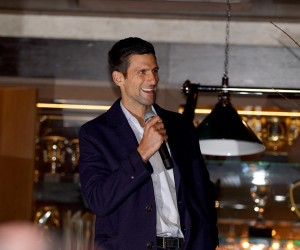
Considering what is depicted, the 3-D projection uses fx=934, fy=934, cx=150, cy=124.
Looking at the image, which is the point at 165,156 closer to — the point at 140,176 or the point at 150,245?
the point at 140,176

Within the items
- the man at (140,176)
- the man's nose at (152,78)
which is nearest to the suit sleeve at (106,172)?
the man at (140,176)

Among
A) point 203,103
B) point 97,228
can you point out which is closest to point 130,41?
point 97,228

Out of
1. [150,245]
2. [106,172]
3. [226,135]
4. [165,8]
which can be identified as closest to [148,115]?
[106,172]

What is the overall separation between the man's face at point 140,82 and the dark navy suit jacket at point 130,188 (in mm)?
62

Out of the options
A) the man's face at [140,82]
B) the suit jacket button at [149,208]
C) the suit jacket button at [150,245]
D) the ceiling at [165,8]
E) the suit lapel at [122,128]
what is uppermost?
the ceiling at [165,8]

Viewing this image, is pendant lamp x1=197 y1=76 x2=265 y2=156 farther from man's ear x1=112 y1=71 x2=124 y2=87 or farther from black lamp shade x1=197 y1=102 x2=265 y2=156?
man's ear x1=112 y1=71 x2=124 y2=87

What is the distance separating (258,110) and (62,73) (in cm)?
123

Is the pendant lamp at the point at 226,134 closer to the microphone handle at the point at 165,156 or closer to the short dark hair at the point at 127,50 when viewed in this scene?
the short dark hair at the point at 127,50

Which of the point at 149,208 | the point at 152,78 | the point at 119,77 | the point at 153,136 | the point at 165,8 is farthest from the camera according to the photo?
the point at 165,8

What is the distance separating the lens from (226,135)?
448 centimetres

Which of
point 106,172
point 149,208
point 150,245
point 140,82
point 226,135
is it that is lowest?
point 150,245

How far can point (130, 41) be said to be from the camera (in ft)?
10.1

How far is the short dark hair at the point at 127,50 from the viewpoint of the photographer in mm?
3064

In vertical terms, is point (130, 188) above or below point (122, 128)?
below
